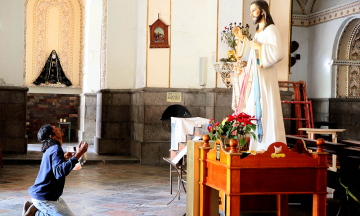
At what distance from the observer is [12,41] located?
9609mm

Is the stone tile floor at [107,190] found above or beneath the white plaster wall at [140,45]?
beneath

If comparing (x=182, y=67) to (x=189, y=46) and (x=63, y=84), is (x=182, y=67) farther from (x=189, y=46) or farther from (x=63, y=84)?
(x=63, y=84)

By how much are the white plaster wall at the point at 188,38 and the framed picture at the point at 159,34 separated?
0.15 metres

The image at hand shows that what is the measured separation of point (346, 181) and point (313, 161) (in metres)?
1.18

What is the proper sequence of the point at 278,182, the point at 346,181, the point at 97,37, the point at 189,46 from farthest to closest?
the point at 97,37, the point at 189,46, the point at 346,181, the point at 278,182

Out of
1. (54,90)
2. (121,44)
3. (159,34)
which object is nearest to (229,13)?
(159,34)

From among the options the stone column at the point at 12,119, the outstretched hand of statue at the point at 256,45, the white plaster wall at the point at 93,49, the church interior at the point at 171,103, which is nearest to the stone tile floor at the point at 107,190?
the church interior at the point at 171,103

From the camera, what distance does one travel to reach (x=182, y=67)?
9.02 m

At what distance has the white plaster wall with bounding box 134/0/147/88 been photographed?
913 cm

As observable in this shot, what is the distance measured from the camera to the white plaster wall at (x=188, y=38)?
8.96 meters

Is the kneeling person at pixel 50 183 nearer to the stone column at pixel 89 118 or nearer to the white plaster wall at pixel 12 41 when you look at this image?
the white plaster wall at pixel 12 41

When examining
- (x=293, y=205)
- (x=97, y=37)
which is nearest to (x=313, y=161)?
(x=293, y=205)

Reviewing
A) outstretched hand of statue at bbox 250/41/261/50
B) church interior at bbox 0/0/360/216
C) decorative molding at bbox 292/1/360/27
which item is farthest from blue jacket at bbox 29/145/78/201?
decorative molding at bbox 292/1/360/27

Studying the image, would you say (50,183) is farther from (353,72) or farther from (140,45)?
(353,72)
